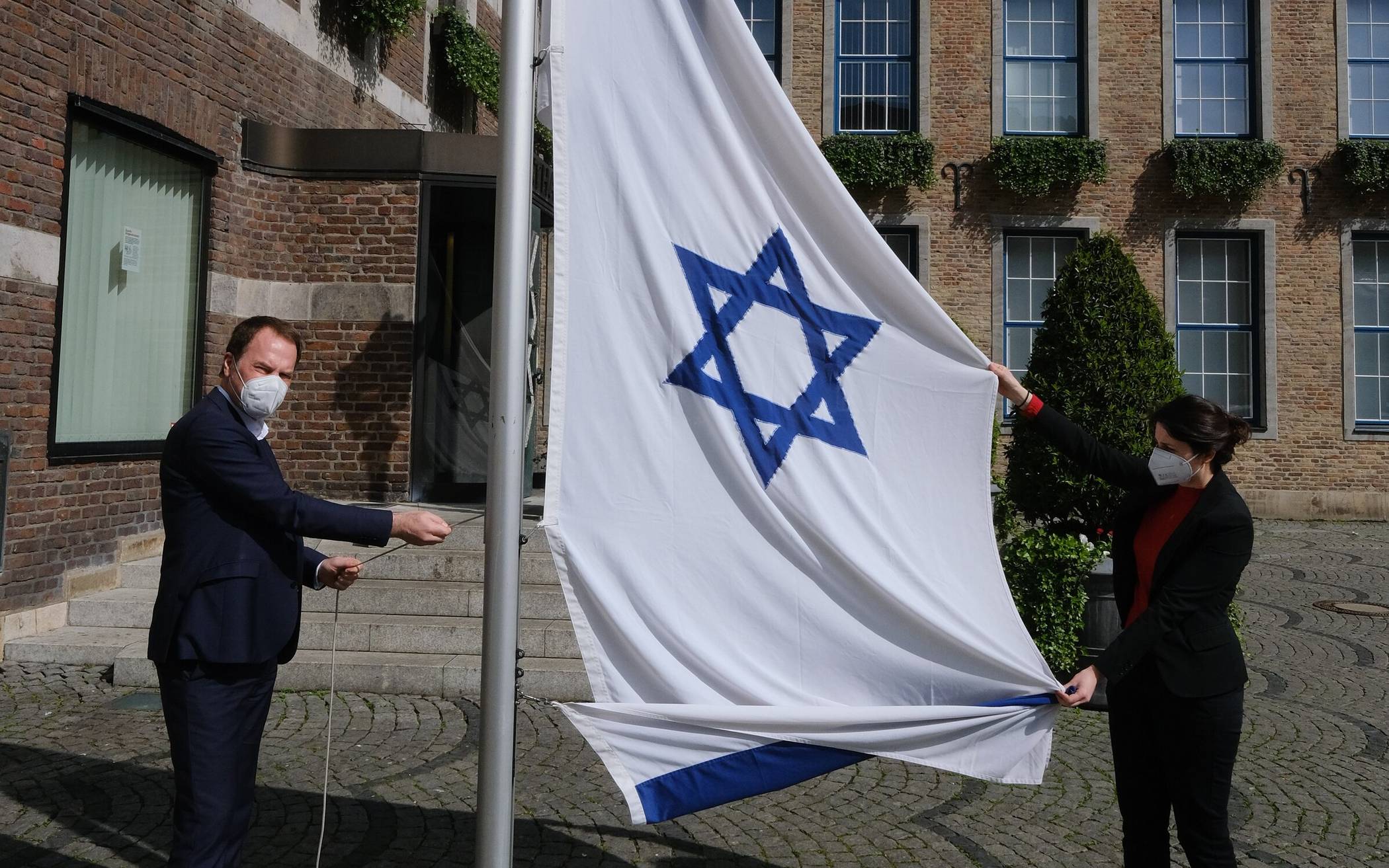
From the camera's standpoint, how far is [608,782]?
16.7ft

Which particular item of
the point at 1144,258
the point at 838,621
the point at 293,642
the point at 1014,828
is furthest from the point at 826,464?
the point at 1144,258

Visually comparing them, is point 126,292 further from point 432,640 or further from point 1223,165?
point 1223,165

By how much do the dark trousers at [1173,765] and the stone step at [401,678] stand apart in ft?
11.7

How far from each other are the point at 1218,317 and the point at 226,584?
19367 mm

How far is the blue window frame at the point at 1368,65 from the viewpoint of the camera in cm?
1909

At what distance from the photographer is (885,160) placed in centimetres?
1906

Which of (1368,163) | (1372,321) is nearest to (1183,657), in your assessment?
(1368,163)

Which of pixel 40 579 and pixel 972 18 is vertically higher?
pixel 972 18

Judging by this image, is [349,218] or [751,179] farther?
[349,218]

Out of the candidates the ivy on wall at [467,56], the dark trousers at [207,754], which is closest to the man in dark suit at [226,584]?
the dark trousers at [207,754]

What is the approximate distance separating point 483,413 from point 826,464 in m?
8.56

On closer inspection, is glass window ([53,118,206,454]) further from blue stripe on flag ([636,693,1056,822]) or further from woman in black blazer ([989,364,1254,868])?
woman in black blazer ([989,364,1254,868])

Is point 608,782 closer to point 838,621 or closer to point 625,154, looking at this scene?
point 838,621

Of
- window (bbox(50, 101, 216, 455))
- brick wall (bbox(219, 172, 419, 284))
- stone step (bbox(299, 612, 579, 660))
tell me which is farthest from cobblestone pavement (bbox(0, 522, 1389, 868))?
brick wall (bbox(219, 172, 419, 284))
